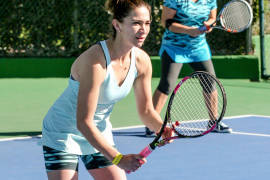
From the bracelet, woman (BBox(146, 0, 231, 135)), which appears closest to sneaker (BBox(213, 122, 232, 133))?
woman (BBox(146, 0, 231, 135))

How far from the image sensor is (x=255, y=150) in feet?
20.1

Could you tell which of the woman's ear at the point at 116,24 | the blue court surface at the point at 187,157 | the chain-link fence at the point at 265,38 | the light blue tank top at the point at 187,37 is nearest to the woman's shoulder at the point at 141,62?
the woman's ear at the point at 116,24

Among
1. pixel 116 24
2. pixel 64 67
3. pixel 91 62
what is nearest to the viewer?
pixel 91 62

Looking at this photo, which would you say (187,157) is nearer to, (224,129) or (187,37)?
(224,129)

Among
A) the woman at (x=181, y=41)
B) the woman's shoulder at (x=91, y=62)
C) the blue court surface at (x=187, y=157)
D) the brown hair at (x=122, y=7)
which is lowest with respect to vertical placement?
the blue court surface at (x=187, y=157)

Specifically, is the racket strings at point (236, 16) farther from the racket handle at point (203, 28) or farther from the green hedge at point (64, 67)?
the green hedge at point (64, 67)

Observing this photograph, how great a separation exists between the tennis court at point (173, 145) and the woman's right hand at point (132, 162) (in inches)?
54.9

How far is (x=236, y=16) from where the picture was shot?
706cm

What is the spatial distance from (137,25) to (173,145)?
3.16 m

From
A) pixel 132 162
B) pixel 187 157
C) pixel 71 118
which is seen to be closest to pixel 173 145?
pixel 187 157

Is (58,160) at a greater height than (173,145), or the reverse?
(58,160)

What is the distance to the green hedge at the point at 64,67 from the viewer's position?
1238cm

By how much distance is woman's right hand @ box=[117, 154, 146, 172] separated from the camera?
3.18 metres

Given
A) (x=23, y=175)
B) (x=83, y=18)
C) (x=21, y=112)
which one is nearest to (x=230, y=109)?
(x=21, y=112)
